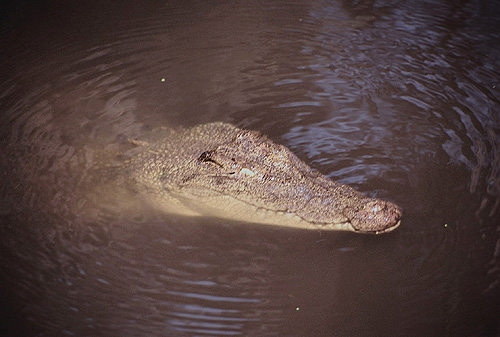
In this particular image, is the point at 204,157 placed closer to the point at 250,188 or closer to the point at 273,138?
the point at 250,188

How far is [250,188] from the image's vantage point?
3.22 meters

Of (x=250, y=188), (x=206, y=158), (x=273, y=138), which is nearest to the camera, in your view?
(x=250, y=188)

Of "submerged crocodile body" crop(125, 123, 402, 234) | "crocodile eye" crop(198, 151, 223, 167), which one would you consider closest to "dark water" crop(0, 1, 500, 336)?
"submerged crocodile body" crop(125, 123, 402, 234)

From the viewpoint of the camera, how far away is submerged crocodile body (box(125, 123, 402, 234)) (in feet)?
9.73

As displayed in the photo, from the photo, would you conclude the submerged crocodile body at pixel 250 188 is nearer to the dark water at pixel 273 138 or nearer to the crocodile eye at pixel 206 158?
the crocodile eye at pixel 206 158

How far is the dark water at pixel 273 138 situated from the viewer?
263cm

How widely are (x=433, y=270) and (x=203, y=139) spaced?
6.61ft

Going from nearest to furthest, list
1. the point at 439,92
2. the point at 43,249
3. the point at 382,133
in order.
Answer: the point at 43,249 → the point at 382,133 → the point at 439,92

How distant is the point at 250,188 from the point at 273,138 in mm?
855

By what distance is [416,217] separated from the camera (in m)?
3.10

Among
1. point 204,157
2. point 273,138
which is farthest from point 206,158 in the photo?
point 273,138

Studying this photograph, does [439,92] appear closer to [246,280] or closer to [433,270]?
[433,270]

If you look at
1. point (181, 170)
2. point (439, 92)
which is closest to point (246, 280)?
point (181, 170)

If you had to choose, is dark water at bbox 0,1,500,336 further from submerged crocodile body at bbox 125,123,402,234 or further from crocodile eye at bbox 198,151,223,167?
crocodile eye at bbox 198,151,223,167
